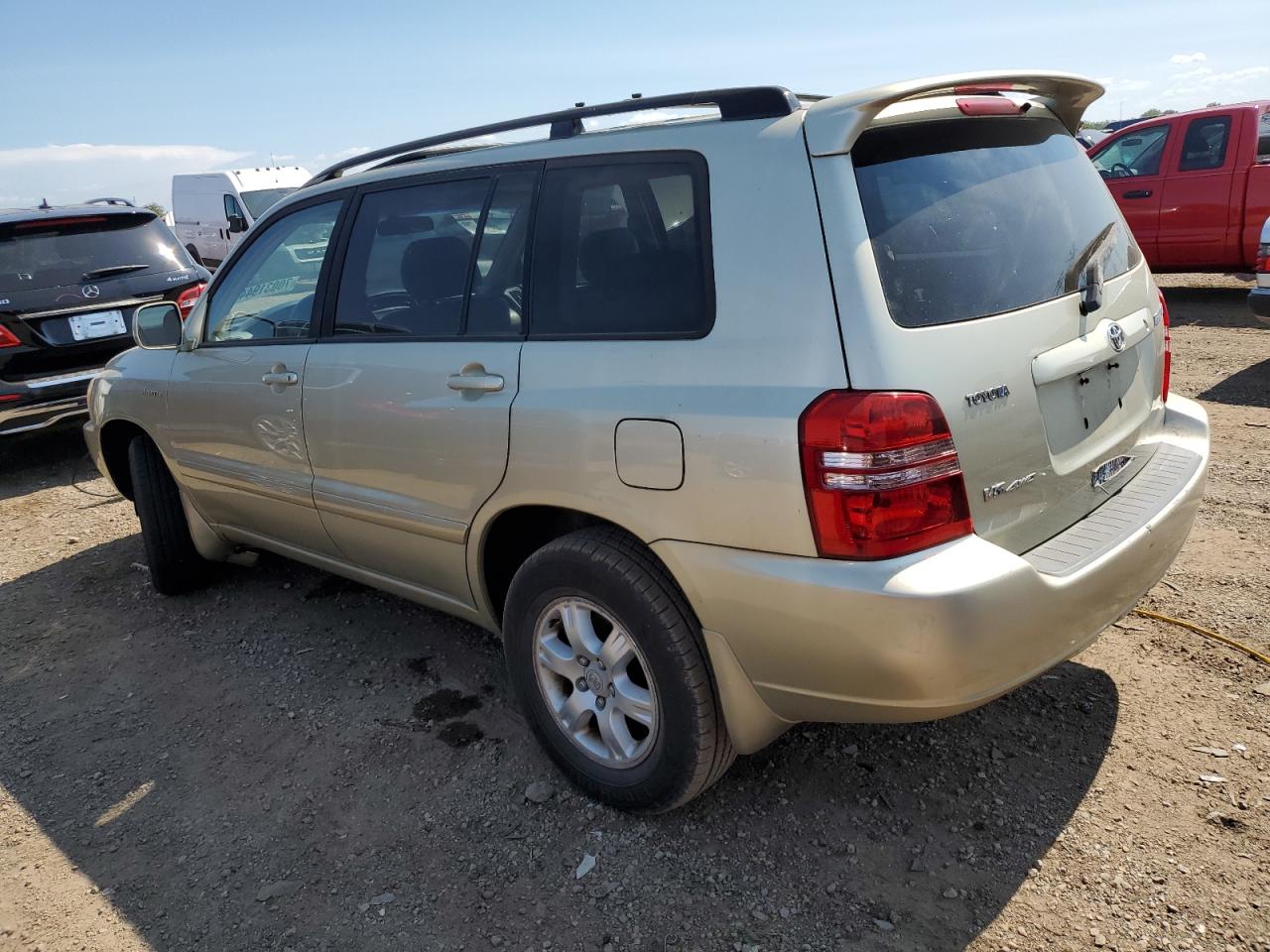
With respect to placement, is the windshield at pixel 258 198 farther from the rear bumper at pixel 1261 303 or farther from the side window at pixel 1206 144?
the rear bumper at pixel 1261 303

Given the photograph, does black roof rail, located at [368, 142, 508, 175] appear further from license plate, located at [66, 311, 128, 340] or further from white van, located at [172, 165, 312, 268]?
white van, located at [172, 165, 312, 268]

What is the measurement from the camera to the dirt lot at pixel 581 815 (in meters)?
2.37

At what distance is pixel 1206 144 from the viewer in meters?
9.77

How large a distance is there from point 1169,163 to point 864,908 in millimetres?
10077

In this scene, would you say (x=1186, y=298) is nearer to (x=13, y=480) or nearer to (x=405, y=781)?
(x=405, y=781)

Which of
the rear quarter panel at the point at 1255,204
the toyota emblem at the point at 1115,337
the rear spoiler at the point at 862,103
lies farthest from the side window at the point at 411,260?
the rear quarter panel at the point at 1255,204

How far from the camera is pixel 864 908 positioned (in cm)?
237

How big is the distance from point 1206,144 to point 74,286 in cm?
1030

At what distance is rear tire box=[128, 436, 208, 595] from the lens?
14.9ft

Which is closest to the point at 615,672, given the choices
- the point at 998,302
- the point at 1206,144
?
the point at 998,302

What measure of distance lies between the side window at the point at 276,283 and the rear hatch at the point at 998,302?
213 cm

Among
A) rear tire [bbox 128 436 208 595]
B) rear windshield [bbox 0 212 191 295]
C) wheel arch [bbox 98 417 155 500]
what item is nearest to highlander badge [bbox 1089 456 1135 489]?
rear tire [bbox 128 436 208 595]

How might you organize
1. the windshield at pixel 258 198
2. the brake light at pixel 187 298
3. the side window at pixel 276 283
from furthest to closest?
the windshield at pixel 258 198 < the brake light at pixel 187 298 < the side window at pixel 276 283

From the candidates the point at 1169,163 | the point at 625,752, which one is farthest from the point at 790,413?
the point at 1169,163
